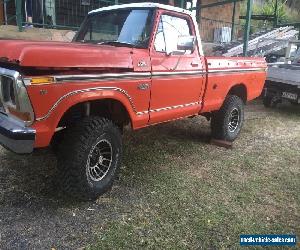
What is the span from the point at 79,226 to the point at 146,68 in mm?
1867

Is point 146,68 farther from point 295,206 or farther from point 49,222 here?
point 295,206

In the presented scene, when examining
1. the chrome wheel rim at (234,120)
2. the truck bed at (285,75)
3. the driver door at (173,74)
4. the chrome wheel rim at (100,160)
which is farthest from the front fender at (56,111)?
the truck bed at (285,75)

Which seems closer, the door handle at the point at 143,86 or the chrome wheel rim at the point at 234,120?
the door handle at the point at 143,86

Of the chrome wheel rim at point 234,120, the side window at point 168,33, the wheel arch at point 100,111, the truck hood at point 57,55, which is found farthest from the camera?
the chrome wheel rim at point 234,120

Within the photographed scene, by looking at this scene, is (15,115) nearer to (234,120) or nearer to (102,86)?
(102,86)

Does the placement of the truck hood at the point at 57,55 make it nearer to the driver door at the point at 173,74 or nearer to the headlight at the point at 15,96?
the headlight at the point at 15,96

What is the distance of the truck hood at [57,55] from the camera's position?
300 centimetres

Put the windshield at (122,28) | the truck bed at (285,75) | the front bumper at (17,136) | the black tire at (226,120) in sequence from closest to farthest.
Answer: the front bumper at (17,136) < the windshield at (122,28) < the black tire at (226,120) < the truck bed at (285,75)

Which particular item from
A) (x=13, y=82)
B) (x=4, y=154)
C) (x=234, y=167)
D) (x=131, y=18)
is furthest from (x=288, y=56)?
(x=13, y=82)

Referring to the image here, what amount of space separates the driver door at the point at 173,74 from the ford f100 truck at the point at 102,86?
0.04 ft

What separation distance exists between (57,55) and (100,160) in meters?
1.28

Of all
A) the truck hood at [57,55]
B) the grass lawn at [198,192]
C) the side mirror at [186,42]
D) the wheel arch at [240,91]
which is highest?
the side mirror at [186,42]

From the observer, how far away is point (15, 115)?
3314 mm

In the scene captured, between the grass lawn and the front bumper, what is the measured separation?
1.01m
